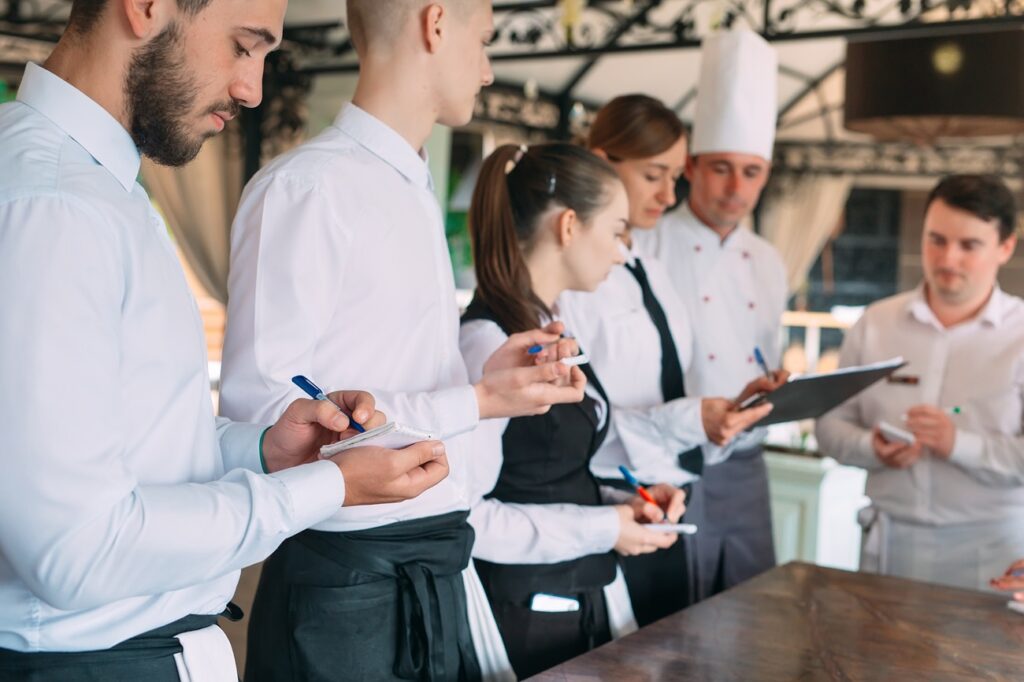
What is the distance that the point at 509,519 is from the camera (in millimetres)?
1885

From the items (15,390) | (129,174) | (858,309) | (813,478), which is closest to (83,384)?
(15,390)

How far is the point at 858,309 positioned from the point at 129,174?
33.5 ft

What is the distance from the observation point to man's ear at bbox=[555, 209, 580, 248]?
2072 millimetres

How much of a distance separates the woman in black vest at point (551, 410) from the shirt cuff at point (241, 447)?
22.7 inches

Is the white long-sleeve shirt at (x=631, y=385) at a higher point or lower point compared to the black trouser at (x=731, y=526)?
higher

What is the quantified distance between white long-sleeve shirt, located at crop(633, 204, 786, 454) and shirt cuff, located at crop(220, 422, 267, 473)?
5.65 feet

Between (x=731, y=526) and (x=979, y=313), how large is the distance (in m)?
0.80

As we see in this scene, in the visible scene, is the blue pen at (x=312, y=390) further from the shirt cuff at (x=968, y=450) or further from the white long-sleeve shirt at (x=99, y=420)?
the shirt cuff at (x=968, y=450)

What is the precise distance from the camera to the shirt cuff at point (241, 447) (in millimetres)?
1301

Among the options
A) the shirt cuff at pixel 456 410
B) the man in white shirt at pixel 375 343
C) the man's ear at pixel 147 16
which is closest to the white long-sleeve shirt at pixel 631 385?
the man in white shirt at pixel 375 343

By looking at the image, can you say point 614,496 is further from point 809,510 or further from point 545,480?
point 809,510

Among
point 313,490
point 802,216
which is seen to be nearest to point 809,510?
point 313,490

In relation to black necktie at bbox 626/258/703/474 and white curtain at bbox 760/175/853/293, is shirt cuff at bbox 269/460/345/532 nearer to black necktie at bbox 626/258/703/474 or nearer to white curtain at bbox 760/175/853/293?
black necktie at bbox 626/258/703/474

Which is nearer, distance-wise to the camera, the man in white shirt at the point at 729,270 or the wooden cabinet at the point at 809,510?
the man in white shirt at the point at 729,270
